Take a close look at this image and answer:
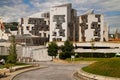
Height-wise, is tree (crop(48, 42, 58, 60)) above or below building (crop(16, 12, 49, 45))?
below

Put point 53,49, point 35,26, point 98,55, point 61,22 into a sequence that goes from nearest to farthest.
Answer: point 98,55 → point 53,49 → point 61,22 → point 35,26

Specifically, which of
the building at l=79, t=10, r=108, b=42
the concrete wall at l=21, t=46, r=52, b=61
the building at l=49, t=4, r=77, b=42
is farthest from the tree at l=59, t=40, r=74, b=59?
the building at l=49, t=4, r=77, b=42

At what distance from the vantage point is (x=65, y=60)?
3191 inches

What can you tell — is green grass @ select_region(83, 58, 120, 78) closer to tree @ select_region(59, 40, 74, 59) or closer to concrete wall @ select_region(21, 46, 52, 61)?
tree @ select_region(59, 40, 74, 59)

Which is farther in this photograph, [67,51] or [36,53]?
[36,53]

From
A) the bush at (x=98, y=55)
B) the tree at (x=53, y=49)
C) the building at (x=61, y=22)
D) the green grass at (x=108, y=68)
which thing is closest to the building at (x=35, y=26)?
the building at (x=61, y=22)

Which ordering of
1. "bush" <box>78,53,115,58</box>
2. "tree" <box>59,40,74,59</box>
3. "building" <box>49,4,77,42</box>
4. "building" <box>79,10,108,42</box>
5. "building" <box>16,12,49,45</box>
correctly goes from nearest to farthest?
"tree" <box>59,40,74,59</box>
"bush" <box>78,53,115,58</box>
"building" <box>79,10,108,42</box>
"building" <box>49,4,77,42</box>
"building" <box>16,12,49,45</box>

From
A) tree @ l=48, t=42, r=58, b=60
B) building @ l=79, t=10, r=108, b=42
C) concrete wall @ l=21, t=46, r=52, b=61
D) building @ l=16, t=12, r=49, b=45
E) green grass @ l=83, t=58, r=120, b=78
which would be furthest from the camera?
building @ l=16, t=12, r=49, b=45

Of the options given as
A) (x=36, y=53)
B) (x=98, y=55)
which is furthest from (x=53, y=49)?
(x=98, y=55)

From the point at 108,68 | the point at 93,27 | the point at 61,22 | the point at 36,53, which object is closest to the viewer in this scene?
the point at 108,68

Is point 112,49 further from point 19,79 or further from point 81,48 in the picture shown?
point 19,79

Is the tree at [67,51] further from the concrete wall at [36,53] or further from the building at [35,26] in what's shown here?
the building at [35,26]

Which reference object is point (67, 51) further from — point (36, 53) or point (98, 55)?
point (36, 53)

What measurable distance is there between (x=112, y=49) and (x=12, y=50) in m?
41.8
